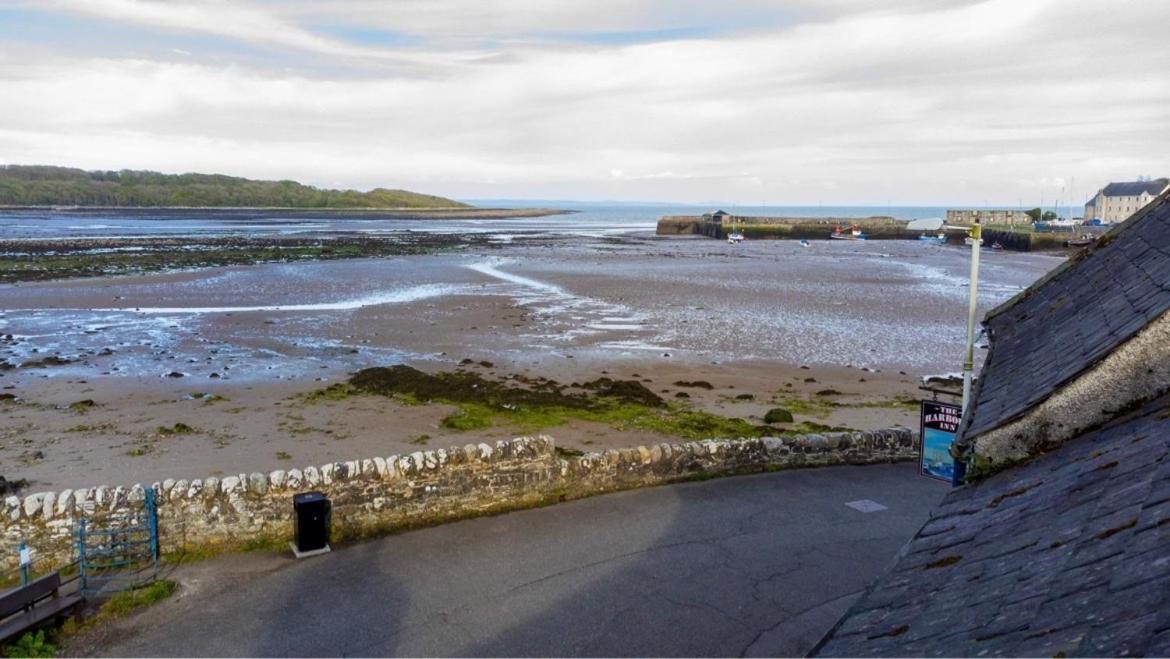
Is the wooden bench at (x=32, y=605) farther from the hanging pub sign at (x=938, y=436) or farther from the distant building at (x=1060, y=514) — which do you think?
the hanging pub sign at (x=938, y=436)

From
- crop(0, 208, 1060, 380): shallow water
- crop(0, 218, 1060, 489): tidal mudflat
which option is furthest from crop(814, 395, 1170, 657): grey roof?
crop(0, 208, 1060, 380): shallow water

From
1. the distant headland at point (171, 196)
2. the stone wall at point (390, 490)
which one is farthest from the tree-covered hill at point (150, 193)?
the stone wall at point (390, 490)

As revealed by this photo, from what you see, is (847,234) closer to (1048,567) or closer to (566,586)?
(566,586)

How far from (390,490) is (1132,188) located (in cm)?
11465

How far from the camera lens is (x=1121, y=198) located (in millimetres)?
101062

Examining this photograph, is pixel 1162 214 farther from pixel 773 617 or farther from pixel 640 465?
pixel 640 465

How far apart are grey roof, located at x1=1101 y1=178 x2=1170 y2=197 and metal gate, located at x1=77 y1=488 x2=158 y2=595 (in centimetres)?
10878

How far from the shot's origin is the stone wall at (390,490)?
8805 mm

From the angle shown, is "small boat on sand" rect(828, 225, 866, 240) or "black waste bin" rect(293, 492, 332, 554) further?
"small boat on sand" rect(828, 225, 866, 240)

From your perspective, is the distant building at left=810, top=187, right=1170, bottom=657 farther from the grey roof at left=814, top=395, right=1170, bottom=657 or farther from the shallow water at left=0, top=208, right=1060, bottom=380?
the shallow water at left=0, top=208, right=1060, bottom=380

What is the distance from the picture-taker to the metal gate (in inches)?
338

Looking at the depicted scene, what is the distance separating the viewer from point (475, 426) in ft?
52.6

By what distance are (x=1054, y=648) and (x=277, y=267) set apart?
4928 cm

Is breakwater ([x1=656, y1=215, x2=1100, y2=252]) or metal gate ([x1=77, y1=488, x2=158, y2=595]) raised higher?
breakwater ([x1=656, y1=215, x2=1100, y2=252])
